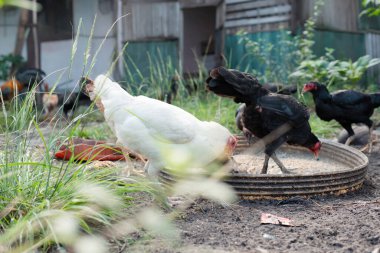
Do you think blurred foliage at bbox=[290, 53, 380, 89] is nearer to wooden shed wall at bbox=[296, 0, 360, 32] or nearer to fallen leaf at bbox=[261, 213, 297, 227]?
wooden shed wall at bbox=[296, 0, 360, 32]

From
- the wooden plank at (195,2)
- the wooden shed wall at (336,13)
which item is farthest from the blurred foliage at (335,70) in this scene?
the wooden plank at (195,2)

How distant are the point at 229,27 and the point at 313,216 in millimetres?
8013

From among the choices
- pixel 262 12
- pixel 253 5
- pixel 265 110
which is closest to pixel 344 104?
pixel 265 110

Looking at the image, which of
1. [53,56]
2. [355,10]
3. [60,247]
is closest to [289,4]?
[355,10]

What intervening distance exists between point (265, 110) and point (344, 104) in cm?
221

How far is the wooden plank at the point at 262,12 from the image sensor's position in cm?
944

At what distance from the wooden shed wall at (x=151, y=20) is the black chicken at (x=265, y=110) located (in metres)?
7.17

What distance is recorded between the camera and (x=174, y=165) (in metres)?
1.13

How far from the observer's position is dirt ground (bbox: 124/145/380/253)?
239cm

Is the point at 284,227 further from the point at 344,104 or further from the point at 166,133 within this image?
the point at 344,104

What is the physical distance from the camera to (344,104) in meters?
5.52

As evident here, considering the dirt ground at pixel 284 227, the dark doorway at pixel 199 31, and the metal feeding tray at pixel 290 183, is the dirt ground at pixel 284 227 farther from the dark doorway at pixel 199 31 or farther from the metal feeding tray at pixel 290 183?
the dark doorway at pixel 199 31

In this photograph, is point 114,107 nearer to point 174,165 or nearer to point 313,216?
point 313,216

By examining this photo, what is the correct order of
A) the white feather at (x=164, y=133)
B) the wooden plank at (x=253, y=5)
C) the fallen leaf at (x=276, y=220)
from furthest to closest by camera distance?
the wooden plank at (x=253, y=5), the white feather at (x=164, y=133), the fallen leaf at (x=276, y=220)
